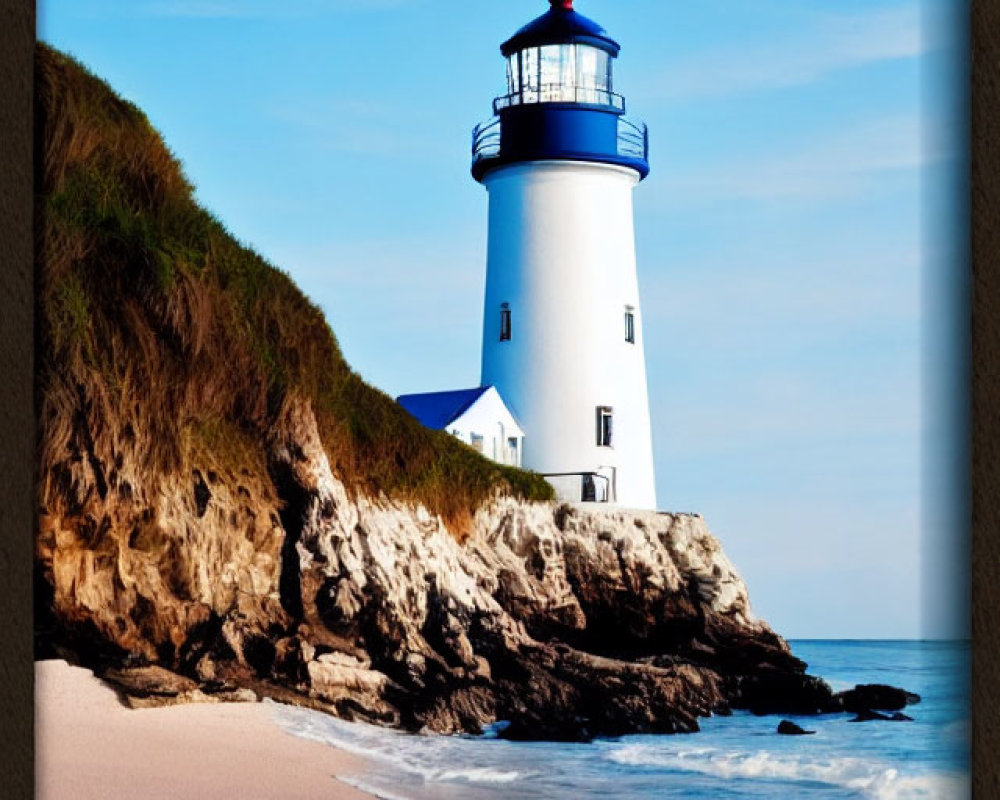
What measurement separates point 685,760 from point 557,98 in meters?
5.60

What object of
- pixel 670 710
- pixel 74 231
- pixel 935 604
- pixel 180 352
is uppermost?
pixel 74 231

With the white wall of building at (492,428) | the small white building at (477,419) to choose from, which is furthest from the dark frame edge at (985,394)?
the white wall of building at (492,428)

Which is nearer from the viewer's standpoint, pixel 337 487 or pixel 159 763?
pixel 159 763

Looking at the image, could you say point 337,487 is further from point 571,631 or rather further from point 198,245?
point 571,631

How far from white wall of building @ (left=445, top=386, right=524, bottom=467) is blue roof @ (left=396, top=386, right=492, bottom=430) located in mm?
47

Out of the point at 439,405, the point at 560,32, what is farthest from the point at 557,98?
the point at 439,405

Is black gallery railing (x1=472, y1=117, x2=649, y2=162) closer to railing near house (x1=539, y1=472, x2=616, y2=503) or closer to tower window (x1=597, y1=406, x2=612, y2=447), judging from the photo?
tower window (x1=597, y1=406, x2=612, y2=447)

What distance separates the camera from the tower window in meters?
10.6

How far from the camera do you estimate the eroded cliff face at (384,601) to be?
608 centimetres

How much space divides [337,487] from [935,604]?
3.73m

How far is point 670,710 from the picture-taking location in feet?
27.3

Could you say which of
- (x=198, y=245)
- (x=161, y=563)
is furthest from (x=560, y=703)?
(x=198, y=245)

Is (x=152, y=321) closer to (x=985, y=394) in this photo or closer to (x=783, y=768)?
(x=783, y=768)

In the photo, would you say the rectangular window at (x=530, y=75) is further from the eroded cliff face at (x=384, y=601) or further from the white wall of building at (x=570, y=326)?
the eroded cliff face at (x=384, y=601)
